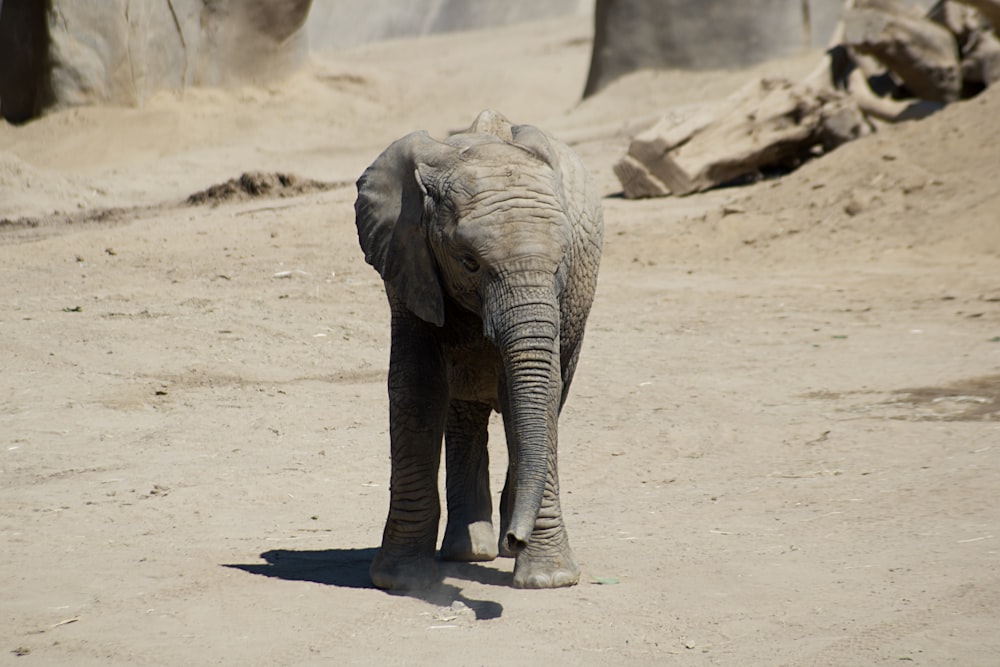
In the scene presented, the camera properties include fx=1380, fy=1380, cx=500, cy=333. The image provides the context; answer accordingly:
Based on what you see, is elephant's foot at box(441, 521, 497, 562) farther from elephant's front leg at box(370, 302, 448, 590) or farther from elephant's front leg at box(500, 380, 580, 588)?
elephant's front leg at box(500, 380, 580, 588)

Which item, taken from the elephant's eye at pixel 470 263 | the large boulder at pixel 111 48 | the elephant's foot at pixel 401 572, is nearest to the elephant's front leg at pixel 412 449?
the elephant's foot at pixel 401 572

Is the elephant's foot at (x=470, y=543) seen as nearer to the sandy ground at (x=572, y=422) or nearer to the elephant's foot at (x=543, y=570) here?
the sandy ground at (x=572, y=422)

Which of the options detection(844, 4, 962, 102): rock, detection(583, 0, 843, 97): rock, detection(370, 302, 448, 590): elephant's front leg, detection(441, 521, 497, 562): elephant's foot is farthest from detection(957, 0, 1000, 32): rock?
detection(370, 302, 448, 590): elephant's front leg

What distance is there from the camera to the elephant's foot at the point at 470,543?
6.12 m

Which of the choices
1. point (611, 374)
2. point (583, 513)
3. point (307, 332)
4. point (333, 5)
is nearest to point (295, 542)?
point (583, 513)

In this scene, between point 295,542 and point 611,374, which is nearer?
point 295,542

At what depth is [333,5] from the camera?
37.4 metres

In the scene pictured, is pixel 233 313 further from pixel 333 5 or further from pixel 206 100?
pixel 333 5

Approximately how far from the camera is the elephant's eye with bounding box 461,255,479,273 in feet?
16.7

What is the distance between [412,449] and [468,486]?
681 mm

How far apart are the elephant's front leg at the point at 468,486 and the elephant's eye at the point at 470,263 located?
121 centimetres

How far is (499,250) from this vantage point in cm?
498

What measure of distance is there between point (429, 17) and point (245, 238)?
26.1 m

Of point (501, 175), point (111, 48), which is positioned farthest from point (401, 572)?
point (111, 48)
